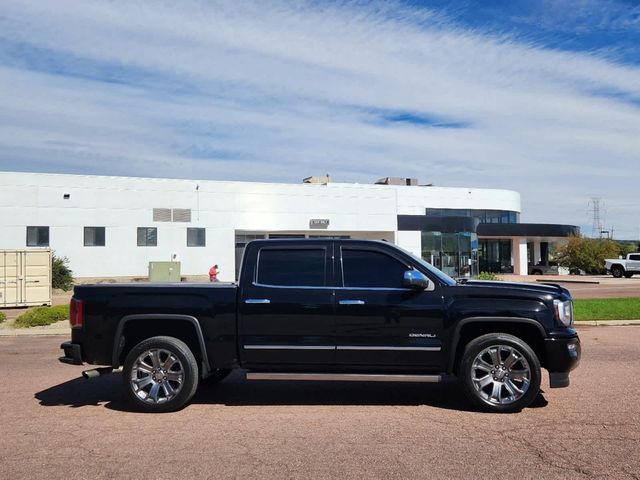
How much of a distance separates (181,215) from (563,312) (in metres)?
35.9

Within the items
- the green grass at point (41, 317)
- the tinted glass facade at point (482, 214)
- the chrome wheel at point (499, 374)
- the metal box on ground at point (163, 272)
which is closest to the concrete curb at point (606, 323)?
the chrome wheel at point (499, 374)

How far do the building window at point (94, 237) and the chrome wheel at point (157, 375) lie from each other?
33.5 metres

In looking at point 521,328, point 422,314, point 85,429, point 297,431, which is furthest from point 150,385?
point 521,328

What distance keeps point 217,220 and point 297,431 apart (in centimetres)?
3669

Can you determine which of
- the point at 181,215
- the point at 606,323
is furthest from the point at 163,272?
the point at 606,323

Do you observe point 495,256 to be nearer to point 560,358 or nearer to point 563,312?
point 563,312

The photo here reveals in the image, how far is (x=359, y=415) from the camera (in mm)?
6941

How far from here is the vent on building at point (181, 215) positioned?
134 feet

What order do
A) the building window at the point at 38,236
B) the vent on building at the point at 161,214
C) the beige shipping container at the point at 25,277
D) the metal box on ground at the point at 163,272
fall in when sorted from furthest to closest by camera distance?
1. the vent on building at the point at 161,214
2. the building window at the point at 38,236
3. the metal box on ground at the point at 163,272
4. the beige shipping container at the point at 25,277

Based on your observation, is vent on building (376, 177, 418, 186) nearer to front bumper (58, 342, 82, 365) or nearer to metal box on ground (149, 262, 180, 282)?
metal box on ground (149, 262, 180, 282)

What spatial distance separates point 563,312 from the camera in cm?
712

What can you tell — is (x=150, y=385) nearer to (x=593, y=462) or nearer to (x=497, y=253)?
(x=593, y=462)

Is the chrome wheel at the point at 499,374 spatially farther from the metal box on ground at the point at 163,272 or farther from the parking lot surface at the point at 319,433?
the metal box on ground at the point at 163,272

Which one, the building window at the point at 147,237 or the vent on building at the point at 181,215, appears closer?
the building window at the point at 147,237
